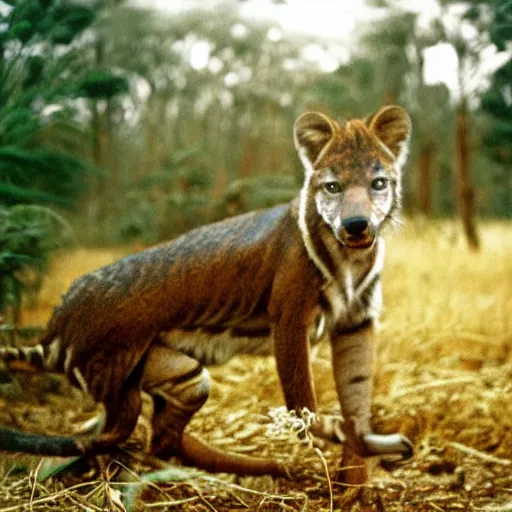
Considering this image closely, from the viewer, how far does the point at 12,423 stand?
3.46 meters

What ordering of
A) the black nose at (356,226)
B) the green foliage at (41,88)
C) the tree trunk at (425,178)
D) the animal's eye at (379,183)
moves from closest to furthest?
the black nose at (356,226)
the animal's eye at (379,183)
the green foliage at (41,88)
the tree trunk at (425,178)

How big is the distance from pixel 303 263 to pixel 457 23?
265 cm

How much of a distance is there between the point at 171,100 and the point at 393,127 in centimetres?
306

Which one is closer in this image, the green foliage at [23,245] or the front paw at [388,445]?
the front paw at [388,445]

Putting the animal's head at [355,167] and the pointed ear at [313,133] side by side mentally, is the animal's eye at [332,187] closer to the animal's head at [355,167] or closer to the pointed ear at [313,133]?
the animal's head at [355,167]

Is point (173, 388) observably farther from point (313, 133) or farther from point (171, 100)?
point (171, 100)

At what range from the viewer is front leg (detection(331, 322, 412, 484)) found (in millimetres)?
2914

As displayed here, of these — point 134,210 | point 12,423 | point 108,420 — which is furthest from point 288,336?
point 134,210

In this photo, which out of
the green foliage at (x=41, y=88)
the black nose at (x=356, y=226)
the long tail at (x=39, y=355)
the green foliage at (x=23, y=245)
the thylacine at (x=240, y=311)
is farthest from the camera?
the green foliage at (x=41, y=88)

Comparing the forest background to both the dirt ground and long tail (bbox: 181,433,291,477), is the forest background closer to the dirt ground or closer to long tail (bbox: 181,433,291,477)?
the dirt ground

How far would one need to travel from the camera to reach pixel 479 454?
10.4 feet

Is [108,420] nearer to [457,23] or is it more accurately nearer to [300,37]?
[300,37]

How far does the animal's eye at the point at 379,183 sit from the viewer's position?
104 inches

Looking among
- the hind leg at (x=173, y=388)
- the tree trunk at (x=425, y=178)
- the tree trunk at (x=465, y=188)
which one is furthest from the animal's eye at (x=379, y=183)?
the tree trunk at (x=425, y=178)
